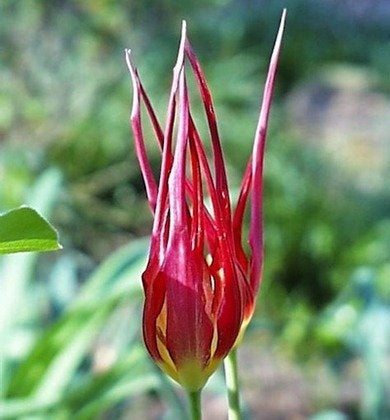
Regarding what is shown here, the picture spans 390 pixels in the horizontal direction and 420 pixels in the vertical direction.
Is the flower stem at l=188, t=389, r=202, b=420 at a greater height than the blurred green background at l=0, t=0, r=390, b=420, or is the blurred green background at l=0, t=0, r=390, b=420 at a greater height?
the flower stem at l=188, t=389, r=202, b=420

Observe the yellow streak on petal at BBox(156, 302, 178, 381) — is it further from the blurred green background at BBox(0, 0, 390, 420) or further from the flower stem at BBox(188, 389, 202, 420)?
the blurred green background at BBox(0, 0, 390, 420)

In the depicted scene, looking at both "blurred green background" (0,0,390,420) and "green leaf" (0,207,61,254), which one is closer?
"green leaf" (0,207,61,254)

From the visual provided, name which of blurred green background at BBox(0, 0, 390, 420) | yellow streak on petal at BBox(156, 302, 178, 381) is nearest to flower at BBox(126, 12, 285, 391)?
yellow streak on petal at BBox(156, 302, 178, 381)

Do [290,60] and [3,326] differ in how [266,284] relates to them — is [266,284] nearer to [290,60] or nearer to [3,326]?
[290,60]

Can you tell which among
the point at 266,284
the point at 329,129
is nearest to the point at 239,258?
the point at 266,284

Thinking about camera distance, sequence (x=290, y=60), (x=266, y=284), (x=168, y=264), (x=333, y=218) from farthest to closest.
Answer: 1. (x=290, y=60)
2. (x=333, y=218)
3. (x=266, y=284)
4. (x=168, y=264)

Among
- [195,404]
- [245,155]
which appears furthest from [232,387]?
[245,155]
